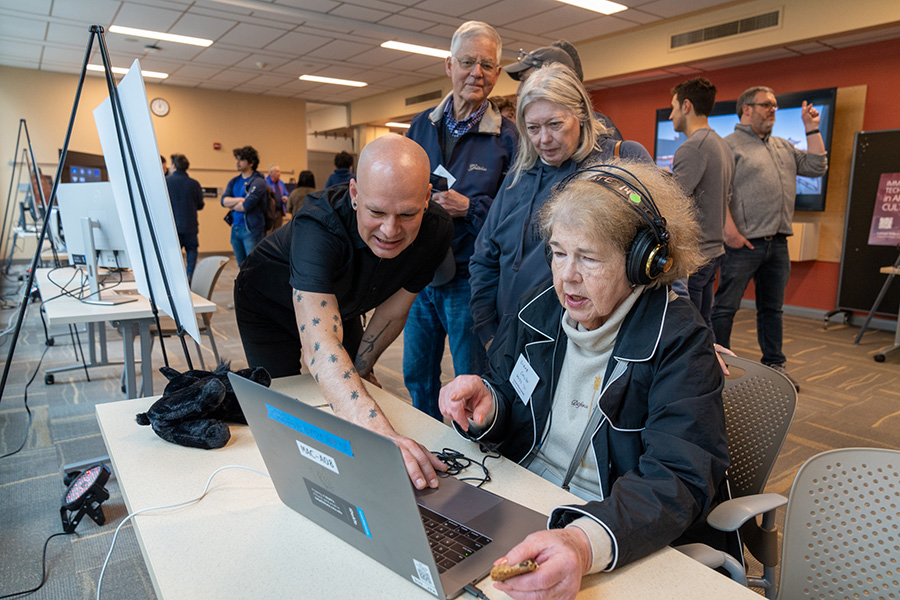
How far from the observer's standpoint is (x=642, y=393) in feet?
3.43

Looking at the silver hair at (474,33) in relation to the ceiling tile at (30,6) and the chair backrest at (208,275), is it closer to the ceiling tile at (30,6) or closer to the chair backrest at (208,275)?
the chair backrest at (208,275)

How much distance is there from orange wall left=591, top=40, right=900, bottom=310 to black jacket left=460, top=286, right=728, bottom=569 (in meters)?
5.88

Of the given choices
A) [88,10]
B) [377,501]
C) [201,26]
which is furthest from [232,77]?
[377,501]

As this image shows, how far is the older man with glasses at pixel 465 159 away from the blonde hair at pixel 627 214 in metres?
1.00

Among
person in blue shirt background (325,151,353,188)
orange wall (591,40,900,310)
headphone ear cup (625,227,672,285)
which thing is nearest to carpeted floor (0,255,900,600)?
orange wall (591,40,900,310)

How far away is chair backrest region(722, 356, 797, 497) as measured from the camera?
1223 mm

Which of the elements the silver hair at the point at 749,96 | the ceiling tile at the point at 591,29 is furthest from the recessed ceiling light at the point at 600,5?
the silver hair at the point at 749,96

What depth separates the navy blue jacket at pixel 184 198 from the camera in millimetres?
6367

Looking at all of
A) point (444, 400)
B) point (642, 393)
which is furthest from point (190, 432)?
point (642, 393)

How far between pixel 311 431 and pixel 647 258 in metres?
0.64

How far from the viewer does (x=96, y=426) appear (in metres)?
3.06

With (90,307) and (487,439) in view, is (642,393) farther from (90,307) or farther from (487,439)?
(90,307)

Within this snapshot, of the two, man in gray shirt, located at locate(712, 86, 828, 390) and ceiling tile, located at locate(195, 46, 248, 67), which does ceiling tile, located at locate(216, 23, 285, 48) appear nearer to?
ceiling tile, located at locate(195, 46, 248, 67)

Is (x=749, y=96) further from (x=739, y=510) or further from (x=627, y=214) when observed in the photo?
(x=739, y=510)
